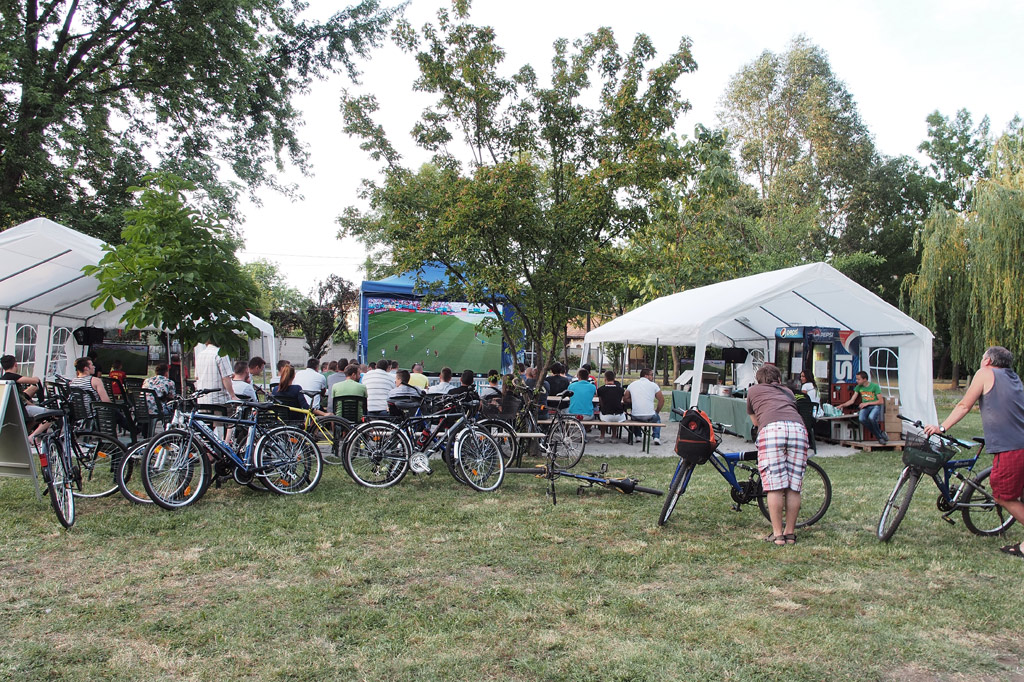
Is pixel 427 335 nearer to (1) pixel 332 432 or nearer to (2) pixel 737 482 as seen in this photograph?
(1) pixel 332 432

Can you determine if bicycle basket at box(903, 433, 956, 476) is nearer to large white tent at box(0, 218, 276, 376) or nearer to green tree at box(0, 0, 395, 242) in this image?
large white tent at box(0, 218, 276, 376)

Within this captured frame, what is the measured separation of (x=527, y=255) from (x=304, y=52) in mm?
10990

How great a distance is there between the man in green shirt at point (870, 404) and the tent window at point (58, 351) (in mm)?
14135

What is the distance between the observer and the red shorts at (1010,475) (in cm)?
457

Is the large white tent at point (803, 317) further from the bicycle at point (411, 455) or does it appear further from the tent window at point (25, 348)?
the tent window at point (25, 348)

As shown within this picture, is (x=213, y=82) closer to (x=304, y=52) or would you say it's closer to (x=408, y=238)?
(x=304, y=52)

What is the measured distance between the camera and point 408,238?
9.43m

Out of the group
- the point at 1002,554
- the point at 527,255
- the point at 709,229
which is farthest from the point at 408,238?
the point at 709,229

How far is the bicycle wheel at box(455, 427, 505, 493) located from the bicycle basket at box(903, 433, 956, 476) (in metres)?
3.63

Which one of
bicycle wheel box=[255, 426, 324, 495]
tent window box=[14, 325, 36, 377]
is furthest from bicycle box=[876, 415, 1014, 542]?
tent window box=[14, 325, 36, 377]

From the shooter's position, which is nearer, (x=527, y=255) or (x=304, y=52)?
(x=527, y=255)

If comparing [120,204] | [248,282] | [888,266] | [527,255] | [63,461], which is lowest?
[63,461]

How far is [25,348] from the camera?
12.1 metres

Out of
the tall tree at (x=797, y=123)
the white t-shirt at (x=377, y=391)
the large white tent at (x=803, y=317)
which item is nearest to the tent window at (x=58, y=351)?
the white t-shirt at (x=377, y=391)
